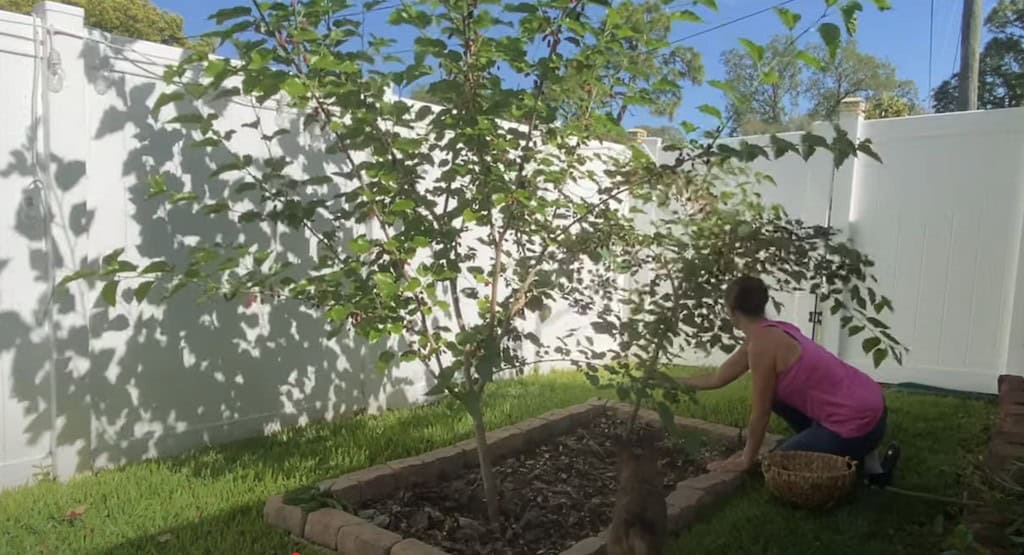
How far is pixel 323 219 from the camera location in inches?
164

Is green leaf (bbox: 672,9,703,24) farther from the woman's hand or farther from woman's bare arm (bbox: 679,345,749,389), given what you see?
the woman's hand

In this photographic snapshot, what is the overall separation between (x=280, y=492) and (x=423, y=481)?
613 mm

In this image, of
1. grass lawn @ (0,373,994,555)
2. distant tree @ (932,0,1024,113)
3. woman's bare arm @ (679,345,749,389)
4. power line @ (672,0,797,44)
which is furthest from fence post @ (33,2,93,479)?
distant tree @ (932,0,1024,113)

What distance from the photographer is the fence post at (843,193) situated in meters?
5.77

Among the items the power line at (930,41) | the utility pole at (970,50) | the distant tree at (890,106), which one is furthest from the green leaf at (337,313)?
the distant tree at (890,106)

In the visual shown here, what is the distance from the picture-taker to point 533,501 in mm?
3006

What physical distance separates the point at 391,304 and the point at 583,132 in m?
1.07

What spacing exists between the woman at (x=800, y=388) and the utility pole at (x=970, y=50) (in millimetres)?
7245

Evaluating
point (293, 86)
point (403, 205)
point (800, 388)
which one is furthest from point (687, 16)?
point (800, 388)

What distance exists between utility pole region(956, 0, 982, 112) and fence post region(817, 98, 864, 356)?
4.07 metres

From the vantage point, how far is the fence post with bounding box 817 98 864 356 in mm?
5773

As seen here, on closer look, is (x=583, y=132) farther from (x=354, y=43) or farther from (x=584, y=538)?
(x=584, y=538)

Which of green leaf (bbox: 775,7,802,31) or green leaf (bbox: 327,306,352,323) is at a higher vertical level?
green leaf (bbox: 775,7,802,31)

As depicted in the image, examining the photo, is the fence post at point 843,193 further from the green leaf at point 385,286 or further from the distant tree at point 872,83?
the green leaf at point 385,286
